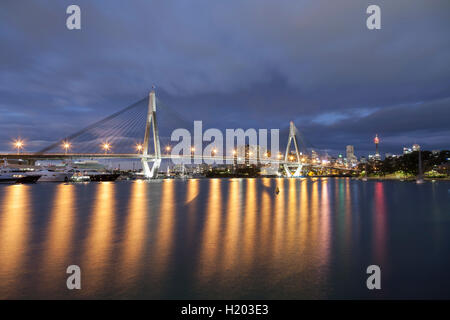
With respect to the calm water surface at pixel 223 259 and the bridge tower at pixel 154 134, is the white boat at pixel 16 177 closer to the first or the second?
the bridge tower at pixel 154 134

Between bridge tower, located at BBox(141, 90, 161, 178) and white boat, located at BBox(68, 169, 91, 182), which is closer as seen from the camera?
bridge tower, located at BBox(141, 90, 161, 178)

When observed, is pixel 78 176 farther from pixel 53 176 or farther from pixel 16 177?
pixel 16 177

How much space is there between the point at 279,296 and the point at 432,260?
6602mm

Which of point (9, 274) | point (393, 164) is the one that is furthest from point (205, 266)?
point (393, 164)

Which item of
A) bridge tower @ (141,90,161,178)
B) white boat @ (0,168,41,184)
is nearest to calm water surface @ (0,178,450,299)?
bridge tower @ (141,90,161,178)

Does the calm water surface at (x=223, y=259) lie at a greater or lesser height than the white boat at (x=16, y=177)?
lesser

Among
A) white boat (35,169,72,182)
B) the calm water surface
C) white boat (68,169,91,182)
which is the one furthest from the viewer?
white boat (68,169,91,182)

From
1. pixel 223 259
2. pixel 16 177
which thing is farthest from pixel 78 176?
pixel 223 259

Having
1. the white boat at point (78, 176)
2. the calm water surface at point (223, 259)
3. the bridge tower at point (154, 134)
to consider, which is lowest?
the calm water surface at point (223, 259)

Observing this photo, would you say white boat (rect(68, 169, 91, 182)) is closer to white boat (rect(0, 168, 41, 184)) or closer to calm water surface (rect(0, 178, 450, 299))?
white boat (rect(0, 168, 41, 184))

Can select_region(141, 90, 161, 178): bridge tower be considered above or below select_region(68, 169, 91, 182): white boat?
above

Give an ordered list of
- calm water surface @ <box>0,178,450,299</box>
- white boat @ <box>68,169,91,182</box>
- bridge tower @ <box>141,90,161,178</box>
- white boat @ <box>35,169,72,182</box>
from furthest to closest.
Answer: white boat @ <box>68,169,91,182</box>
white boat @ <box>35,169,72,182</box>
bridge tower @ <box>141,90,161,178</box>
calm water surface @ <box>0,178,450,299</box>

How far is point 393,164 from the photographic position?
136m

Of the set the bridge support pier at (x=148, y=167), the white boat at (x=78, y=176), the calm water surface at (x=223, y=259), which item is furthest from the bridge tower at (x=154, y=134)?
the calm water surface at (x=223, y=259)
